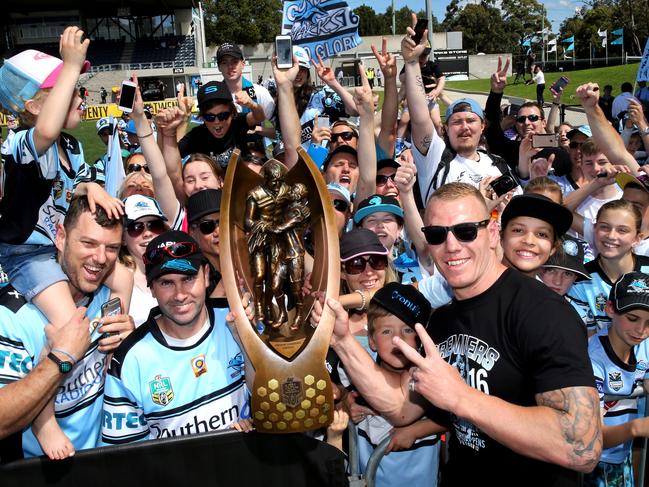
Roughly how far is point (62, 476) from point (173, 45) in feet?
216

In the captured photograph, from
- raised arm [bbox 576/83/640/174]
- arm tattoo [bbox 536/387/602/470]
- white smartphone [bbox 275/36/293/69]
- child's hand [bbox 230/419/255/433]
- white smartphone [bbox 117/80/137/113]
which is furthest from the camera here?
raised arm [bbox 576/83/640/174]

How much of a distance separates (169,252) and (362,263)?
4.17ft

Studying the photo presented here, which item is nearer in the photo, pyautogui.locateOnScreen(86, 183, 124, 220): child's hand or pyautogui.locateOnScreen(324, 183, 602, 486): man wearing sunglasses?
pyautogui.locateOnScreen(324, 183, 602, 486): man wearing sunglasses

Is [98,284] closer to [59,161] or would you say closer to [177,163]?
[59,161]

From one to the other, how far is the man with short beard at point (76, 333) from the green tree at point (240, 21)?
241 ft

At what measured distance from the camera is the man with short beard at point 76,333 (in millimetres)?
2971

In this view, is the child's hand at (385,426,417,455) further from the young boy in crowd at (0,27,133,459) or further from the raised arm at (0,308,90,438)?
the young boy in crowd at (0,27,133,459)

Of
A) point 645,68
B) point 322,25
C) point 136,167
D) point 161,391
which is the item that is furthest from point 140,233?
point 645,68

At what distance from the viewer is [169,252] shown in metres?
3.08

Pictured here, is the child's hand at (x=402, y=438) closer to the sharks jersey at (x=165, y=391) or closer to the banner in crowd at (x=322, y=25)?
the sharks jersey at (x=165, y=391)

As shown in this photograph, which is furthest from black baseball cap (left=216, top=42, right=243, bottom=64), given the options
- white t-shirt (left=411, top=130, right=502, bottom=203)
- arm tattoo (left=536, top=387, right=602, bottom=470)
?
arm tattoo (left=536, top=387, right=602, bottom=470)

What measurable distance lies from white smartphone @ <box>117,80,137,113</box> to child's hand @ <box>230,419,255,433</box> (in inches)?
106

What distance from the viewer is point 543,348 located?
88.2 inches

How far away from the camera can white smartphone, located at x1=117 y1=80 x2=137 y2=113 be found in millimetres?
4477
